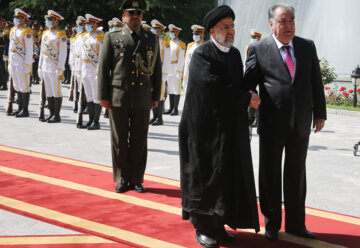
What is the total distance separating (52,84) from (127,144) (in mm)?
5867

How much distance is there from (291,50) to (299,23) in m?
23.8

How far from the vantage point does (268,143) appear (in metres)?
4.62

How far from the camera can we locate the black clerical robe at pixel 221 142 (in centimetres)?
427

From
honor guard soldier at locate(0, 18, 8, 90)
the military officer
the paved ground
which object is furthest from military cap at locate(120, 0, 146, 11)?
honor guard soldier at locate(0, 18, 8, 90)

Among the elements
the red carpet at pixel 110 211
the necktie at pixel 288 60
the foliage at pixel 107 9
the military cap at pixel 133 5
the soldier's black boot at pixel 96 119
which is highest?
the foliage at pixel 107 9

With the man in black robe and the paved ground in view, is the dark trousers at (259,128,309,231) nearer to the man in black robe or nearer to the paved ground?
the man in black robe

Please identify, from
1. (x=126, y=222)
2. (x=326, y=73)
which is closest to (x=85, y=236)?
(x=126, y=222)

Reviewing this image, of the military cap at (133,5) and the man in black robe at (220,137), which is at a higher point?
the military cap at (133,5)

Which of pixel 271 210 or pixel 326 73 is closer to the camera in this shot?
pixel 271 210

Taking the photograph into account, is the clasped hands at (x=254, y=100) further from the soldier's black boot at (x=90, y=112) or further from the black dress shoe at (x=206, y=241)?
the soldier's black boot at (x=90, y=112)

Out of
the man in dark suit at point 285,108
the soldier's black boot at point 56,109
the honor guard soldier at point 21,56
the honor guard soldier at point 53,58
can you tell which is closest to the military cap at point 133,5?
the man in dark suit at point 285,108

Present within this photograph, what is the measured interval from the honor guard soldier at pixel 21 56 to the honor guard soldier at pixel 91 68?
159 cm

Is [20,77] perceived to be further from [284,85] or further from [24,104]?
[284,85]

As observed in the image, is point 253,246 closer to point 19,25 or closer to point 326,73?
point 19,25
